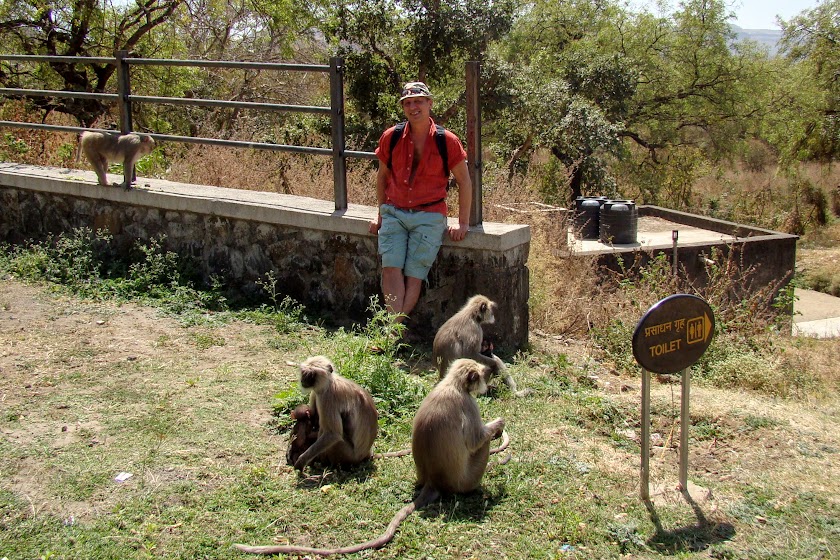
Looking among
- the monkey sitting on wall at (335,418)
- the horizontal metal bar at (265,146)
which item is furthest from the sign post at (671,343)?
the horizontal metal bar at (265,146)

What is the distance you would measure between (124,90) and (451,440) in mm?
6249

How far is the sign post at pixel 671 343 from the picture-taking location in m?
4.16

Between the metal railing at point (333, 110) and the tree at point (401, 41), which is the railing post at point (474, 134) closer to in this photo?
the metal railing at point (333, 110)

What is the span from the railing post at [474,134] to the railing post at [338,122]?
3.79ft

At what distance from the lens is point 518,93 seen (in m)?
14.6

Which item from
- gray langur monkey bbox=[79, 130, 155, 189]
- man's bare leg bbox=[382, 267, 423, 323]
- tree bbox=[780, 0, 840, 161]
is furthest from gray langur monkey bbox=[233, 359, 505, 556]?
tree bbox=[780, 0, 840, 161]

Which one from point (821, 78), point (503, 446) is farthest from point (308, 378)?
point (821, 78)

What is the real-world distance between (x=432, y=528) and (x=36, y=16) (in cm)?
1197

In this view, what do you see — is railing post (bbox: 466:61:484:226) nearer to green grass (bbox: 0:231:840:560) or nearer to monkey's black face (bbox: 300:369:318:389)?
green grass (bbox: 0:231:840:560)

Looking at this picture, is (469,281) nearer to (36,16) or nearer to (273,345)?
(273,345)

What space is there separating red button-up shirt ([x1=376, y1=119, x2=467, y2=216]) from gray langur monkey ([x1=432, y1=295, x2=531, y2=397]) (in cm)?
109

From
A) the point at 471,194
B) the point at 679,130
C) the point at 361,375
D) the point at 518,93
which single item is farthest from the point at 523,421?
the point at 679,130

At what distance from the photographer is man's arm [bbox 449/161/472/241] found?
21.2ft

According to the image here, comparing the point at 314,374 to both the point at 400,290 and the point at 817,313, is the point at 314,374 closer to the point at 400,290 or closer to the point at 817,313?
the point at 400,290
